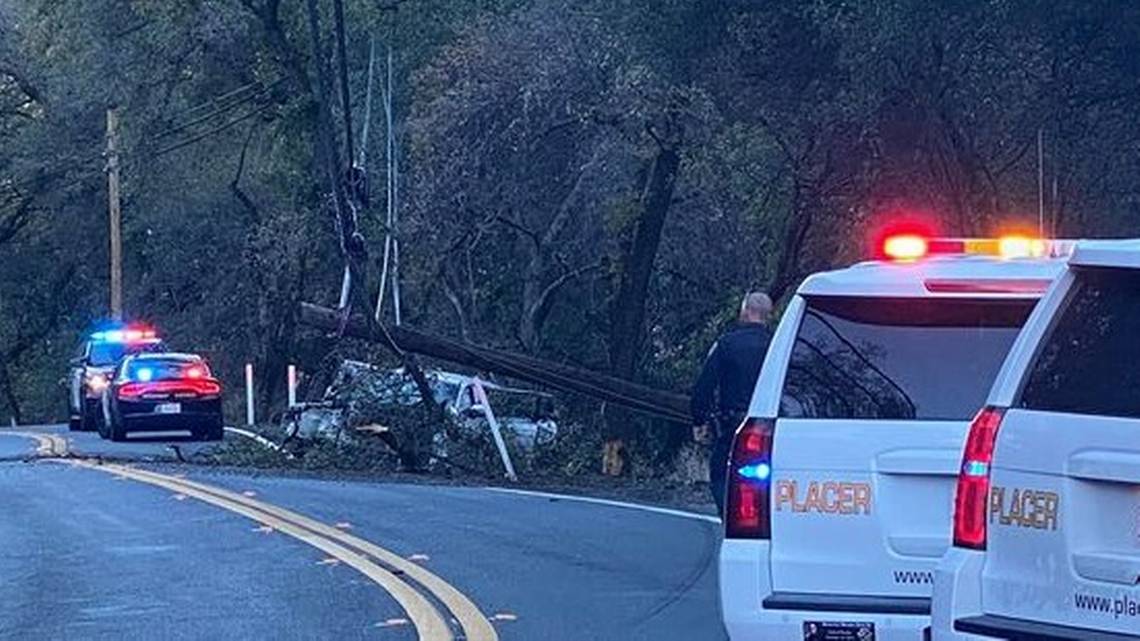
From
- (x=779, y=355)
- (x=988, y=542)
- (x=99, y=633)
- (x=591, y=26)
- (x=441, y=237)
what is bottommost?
(x=99, y=633)

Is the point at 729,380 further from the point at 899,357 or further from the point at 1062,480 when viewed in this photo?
the point at 1062,480

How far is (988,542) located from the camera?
22.9 ft

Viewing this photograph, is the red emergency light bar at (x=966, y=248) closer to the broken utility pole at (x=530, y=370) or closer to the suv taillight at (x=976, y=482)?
the suv taillight at (x=976, y=482)

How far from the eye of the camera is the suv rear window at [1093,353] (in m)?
6.59

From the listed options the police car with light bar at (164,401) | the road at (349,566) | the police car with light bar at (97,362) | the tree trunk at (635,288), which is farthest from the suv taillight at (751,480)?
the police car with light bar at (97,362)

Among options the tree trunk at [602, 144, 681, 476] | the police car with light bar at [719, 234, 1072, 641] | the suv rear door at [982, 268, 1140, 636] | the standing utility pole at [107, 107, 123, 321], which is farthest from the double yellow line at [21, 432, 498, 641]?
the standing utility pole at [107, 107, 123, 321]

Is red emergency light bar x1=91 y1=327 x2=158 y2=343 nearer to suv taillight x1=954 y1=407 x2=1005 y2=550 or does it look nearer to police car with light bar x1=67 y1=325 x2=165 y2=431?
→ police car with light bar x1=67 y1=325 x2=165 y2=431

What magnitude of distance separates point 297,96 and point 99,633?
1026 inches

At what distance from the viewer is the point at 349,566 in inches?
584

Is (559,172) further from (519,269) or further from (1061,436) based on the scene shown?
(1061,436)

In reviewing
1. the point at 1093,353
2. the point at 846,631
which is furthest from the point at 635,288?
the point at 1093,353

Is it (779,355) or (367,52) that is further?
(367,52)

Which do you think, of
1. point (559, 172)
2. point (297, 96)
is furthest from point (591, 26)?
point (297, 96)

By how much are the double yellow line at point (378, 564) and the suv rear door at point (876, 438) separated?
3.00 metres
